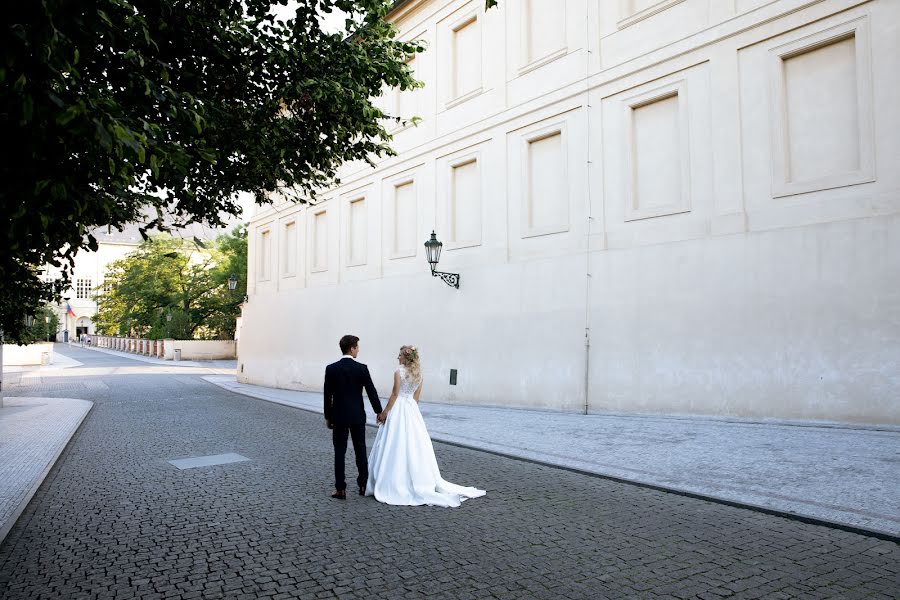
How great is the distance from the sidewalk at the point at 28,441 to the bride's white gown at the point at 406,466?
3422 mm

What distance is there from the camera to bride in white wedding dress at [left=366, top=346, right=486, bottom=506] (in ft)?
21.6

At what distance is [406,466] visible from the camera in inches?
265

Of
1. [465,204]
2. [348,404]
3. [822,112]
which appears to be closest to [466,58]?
[465,204]

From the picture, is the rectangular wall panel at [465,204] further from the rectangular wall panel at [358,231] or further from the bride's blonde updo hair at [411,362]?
the bride's blonde updo hair at [411,362]

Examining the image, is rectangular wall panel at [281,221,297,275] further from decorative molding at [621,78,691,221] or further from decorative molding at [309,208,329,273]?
decorative molding at [621,78,691,221]

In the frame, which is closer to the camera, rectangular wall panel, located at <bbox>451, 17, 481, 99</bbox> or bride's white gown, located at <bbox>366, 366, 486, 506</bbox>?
bride's white gown, located at <bbox>366, 366, 486, 506</bbox>

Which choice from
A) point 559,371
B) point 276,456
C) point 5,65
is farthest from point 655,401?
point 5,65

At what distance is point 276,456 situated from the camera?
9219 millimetres

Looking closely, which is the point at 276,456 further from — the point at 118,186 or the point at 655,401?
the point at 655,401

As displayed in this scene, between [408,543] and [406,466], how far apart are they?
1.61 metres

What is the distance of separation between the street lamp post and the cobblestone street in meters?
8.16

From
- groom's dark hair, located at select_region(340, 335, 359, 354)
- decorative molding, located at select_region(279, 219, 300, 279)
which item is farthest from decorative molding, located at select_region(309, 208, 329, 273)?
groom's dark hair, located at select_region(340, 335, 359, 354)

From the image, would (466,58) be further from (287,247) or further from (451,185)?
(287,247)

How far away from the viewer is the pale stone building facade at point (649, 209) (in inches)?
391
